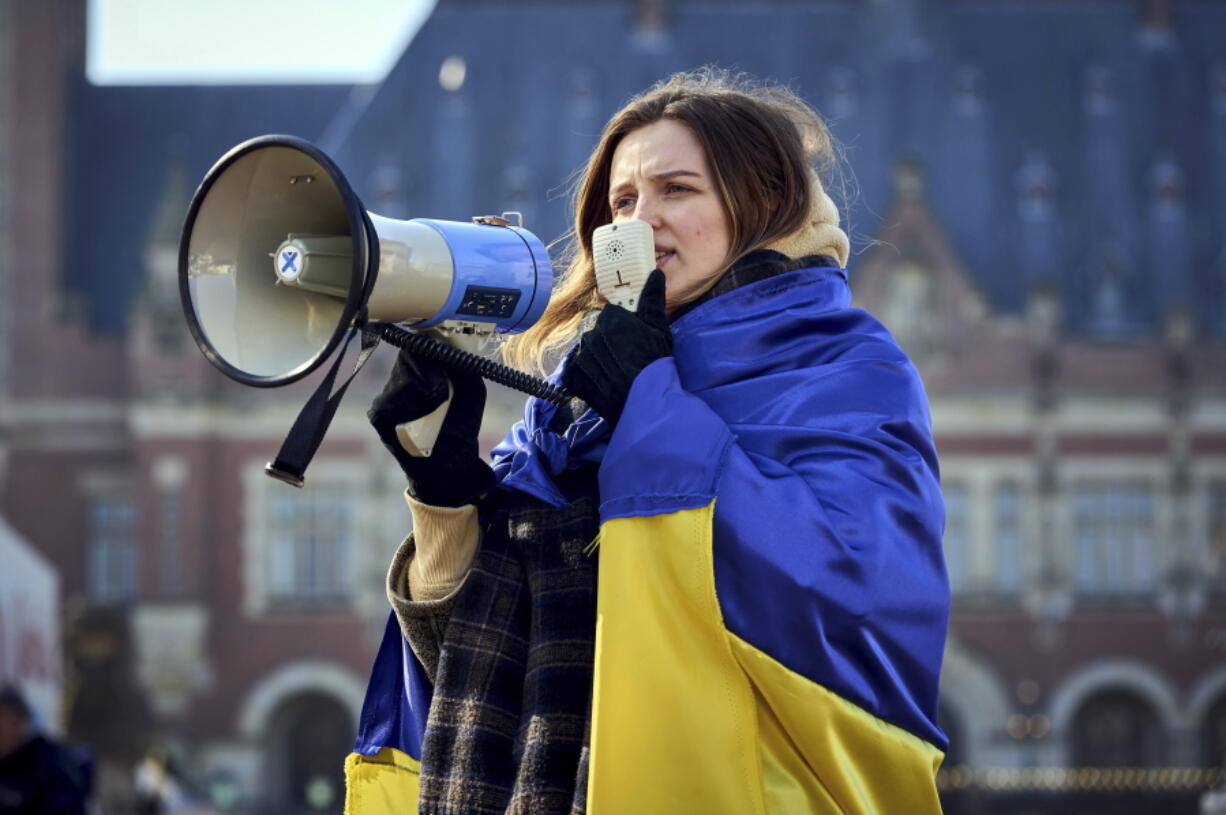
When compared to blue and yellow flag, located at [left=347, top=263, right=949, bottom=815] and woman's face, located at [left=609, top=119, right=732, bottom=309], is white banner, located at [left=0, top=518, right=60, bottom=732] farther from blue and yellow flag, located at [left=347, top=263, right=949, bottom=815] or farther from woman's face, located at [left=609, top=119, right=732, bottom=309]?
blue and yellow flag, located at [left=347, top=263, right=949, bottom=815]

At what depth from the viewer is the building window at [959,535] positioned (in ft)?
81.6

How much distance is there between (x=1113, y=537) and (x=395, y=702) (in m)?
23.8

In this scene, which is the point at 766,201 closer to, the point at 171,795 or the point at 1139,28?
the point at 171,795

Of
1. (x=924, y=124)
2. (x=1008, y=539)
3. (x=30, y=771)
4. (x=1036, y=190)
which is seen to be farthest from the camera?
(x=924, y=124)

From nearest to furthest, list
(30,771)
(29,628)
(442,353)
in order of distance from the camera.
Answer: (442,353) < (30,771) < (29,628)

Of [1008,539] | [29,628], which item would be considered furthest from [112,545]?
[29,628]

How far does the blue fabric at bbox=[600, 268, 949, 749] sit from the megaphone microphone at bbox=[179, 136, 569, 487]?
21 cm

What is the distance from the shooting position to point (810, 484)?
2.14 metres

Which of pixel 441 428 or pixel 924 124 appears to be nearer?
pixel 441 428

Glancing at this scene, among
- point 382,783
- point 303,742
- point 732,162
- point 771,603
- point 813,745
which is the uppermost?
point 732,162

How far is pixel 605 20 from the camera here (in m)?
27.7

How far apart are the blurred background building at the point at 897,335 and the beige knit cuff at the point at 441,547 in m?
21.4

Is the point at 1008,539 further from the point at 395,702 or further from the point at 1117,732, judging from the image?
the point at 395,702

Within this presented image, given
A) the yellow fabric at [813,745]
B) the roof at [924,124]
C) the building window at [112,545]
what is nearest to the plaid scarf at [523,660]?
the yellow fabric at [813,745]
